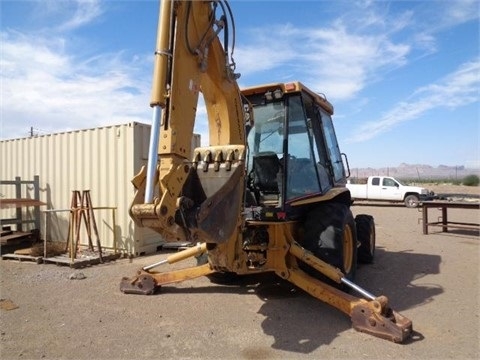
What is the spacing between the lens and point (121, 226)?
8.86m

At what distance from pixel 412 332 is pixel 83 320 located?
361 centimetres

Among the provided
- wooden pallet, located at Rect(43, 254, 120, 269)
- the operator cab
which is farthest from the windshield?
wooden pallet, located at Rect(43, 254, 120, 269)

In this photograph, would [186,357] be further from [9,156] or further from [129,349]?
[9,156]

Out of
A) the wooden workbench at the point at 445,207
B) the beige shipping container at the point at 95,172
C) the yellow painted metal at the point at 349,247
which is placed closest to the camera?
the yellow painted metal at the point at 349,247

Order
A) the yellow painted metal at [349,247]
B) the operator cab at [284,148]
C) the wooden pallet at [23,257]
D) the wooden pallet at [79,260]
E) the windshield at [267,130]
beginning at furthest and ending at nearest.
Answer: the wooden pallet at [23,257] → the wooden pallet at [79,260] → the yellow painted metal at [349,247] → the windshield at [267,130] → the operator cab at [284,148]

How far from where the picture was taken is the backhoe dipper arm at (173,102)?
3.63 meters

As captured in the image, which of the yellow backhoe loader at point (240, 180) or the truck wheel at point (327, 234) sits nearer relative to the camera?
the yellow backhoe loader at point (240, 180)

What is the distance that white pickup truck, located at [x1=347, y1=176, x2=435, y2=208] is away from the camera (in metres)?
21.9

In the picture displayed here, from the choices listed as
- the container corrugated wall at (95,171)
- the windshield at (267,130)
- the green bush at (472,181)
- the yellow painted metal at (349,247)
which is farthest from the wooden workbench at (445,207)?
the green bush at (472,181)

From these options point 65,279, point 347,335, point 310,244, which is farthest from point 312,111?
point 65,279

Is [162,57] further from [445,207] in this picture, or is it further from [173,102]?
[445,207]

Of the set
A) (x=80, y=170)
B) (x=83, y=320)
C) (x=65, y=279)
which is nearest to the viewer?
(x=83, y=320)

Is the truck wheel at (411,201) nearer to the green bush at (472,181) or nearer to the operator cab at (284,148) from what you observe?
the operator cab at (284,148)

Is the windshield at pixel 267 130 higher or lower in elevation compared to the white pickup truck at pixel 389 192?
higher
